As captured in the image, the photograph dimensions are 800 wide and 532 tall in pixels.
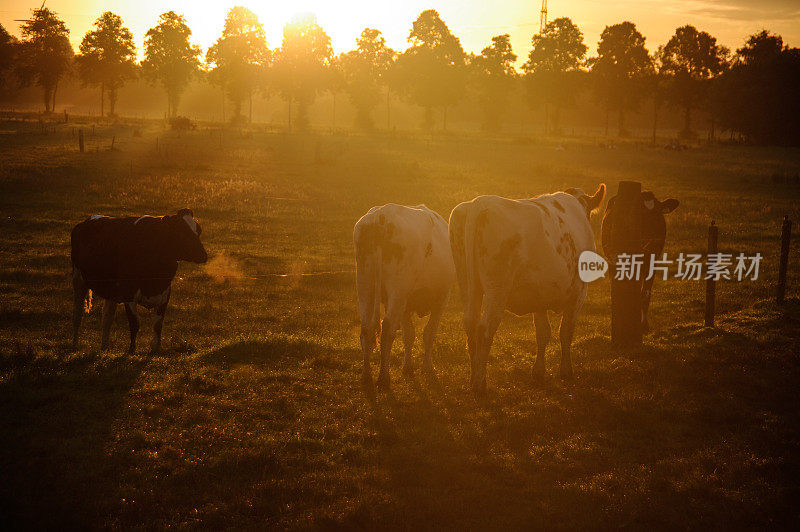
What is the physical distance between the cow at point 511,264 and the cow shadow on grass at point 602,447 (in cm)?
77

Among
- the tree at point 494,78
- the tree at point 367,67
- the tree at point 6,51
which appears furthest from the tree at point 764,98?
the tree at point 6,51

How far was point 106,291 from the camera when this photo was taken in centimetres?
1064

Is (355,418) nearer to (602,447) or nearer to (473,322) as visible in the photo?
(473,322)

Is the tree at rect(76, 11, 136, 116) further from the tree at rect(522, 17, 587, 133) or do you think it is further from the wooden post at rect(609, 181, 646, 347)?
the wooden post at rect(609, 181, 646, 347)

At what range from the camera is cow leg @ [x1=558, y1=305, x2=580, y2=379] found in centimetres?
945

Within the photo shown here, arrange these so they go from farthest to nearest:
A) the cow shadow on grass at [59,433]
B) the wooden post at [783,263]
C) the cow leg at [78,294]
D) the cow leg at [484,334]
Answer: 1. the wooden post at [783,263]
2. the cow leg at [78,294]
3. the cow leg at [484,334]
4. the cow shadow on grass at [59,433]

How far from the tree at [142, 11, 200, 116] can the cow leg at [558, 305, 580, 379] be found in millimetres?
80552

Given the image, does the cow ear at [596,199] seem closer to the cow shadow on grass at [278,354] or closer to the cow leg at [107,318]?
the cow shadow on grass at [278,354]

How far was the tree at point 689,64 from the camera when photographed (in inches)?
3334

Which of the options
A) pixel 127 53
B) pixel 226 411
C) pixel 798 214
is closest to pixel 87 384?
pixel 226 411

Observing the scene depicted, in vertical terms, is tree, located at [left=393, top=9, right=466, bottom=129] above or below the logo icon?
above

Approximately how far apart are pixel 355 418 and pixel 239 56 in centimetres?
7817

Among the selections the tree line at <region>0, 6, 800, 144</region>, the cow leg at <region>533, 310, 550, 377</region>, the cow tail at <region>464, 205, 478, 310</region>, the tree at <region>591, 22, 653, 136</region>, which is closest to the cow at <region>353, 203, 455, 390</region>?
the cow tail at <region>464, 205, 478, 310</region>

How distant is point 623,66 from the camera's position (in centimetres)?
8619
